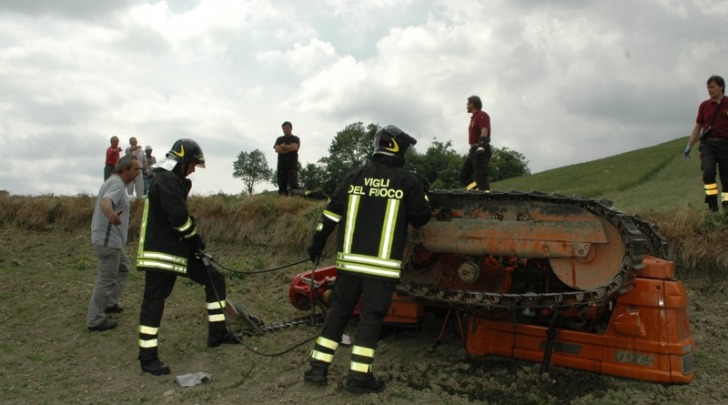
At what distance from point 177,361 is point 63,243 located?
7.42 meters

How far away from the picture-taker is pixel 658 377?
5273mm

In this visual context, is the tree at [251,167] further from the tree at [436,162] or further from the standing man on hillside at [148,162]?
the standing man on hillside at [148,162]

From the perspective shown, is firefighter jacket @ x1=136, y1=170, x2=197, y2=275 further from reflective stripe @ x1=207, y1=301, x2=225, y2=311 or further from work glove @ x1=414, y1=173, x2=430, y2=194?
work glove @ x1=414, y1=173, x2=430, y2=194

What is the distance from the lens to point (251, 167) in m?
78.0

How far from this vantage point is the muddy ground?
5332 millimetres

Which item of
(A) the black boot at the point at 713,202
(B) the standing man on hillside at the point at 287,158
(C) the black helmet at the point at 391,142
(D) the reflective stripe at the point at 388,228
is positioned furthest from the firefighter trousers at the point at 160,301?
(A) the black boot at the point at 713,202

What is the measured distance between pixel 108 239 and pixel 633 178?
19.7 m

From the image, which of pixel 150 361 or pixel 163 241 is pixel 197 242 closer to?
pixel 163 241

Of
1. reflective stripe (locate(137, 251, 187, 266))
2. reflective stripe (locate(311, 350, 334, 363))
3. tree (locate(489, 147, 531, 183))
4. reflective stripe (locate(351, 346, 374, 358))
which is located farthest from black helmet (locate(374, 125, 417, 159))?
tree (locate(489, 147, 531, 183))

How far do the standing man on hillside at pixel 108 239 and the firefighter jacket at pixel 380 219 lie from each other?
3.10 metres

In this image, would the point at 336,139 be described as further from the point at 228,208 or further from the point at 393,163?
the point at 393,163

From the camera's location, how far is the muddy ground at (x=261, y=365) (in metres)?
5.33

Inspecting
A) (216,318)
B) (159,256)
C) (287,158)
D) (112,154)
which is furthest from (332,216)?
(112,154)

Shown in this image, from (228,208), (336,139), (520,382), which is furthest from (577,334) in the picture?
(336,139)
